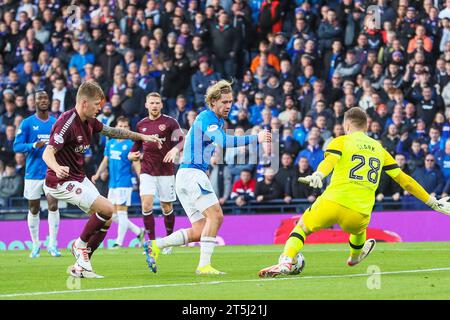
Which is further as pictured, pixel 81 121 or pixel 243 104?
pixel 243 104

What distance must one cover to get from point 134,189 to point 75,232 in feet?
6.28

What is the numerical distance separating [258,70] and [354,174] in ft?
46.1

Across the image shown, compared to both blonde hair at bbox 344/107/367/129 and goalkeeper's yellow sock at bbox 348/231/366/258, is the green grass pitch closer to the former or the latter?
goalkeeper's yellow sock at bbox 348/231/366/258

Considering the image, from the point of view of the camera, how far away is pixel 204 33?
27.1 metres

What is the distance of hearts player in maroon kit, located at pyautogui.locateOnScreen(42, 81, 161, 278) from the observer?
12672 millimetres

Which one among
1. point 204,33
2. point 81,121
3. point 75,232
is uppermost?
point 204,33

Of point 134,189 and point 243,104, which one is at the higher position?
point 243,104

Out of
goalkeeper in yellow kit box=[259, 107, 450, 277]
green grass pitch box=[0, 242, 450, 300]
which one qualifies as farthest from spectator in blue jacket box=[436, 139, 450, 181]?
goalkeeper in yellow kit box=[259, 107, 450, 277]

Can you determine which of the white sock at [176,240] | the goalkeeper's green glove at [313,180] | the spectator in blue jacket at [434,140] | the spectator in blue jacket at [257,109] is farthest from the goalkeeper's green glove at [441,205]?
the spectator in blue jacket at [257,109]

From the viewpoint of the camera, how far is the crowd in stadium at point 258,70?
23.3 meters

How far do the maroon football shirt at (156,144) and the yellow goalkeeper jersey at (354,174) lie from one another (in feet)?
22.8

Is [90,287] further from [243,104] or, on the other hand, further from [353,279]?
[243,104]
